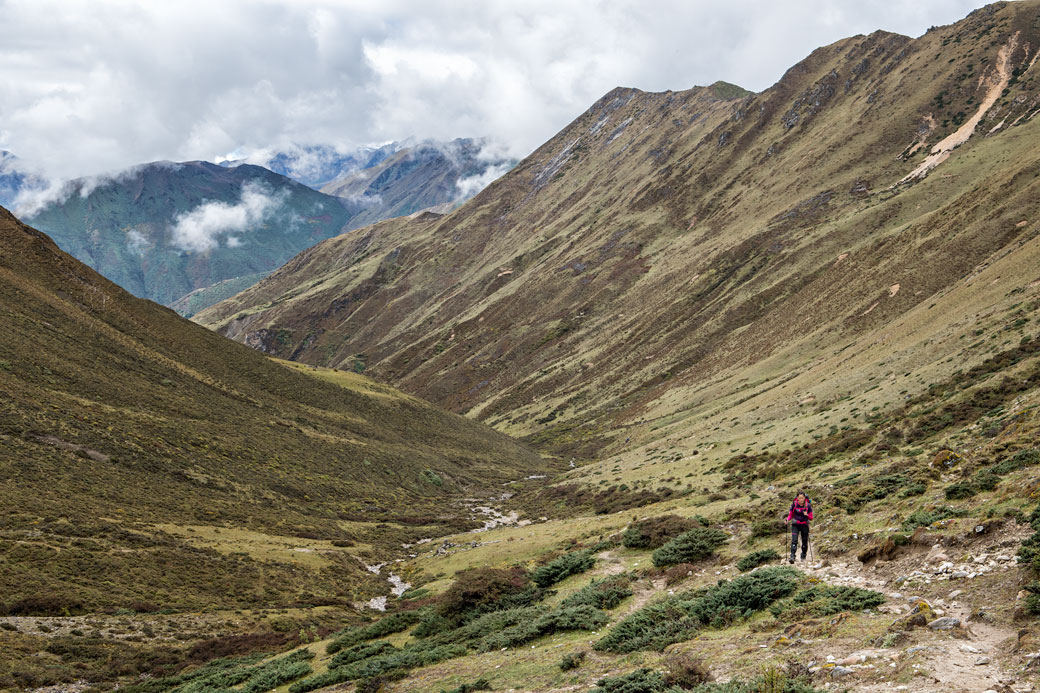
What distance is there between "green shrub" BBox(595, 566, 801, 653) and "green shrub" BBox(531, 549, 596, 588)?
30.8 ft

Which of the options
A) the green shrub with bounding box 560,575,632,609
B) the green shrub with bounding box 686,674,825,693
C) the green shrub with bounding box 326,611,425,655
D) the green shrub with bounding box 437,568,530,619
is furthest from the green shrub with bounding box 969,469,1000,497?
the green shrub with bounding box 326,611,425,655

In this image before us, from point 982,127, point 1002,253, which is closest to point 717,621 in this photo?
point 1002,253

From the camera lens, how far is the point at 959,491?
1809 centimetres

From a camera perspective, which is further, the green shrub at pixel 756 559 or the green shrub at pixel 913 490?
the green shrub at pixel 756 559

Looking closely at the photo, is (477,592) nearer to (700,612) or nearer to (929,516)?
(700,612)

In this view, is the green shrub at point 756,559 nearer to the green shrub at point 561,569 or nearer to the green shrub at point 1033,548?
the green shrub at point 1033,548

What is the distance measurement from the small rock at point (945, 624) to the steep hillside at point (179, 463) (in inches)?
1594

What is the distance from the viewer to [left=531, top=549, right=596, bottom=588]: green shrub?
2799 cm

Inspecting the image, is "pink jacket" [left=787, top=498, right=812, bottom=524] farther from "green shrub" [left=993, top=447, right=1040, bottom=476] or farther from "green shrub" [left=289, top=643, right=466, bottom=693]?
"green shrub" [left=289, top=643, right=466, bottom=693]

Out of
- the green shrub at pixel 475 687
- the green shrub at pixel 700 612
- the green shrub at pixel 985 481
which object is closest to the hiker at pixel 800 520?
the green shrub at pixel 700 612

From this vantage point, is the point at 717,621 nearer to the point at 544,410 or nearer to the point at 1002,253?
the point at 1002,253

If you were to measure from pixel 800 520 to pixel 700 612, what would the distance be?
4.61 metres

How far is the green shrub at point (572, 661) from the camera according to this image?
1617 cm

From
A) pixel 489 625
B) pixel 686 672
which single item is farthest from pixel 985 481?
pixel 489 625
